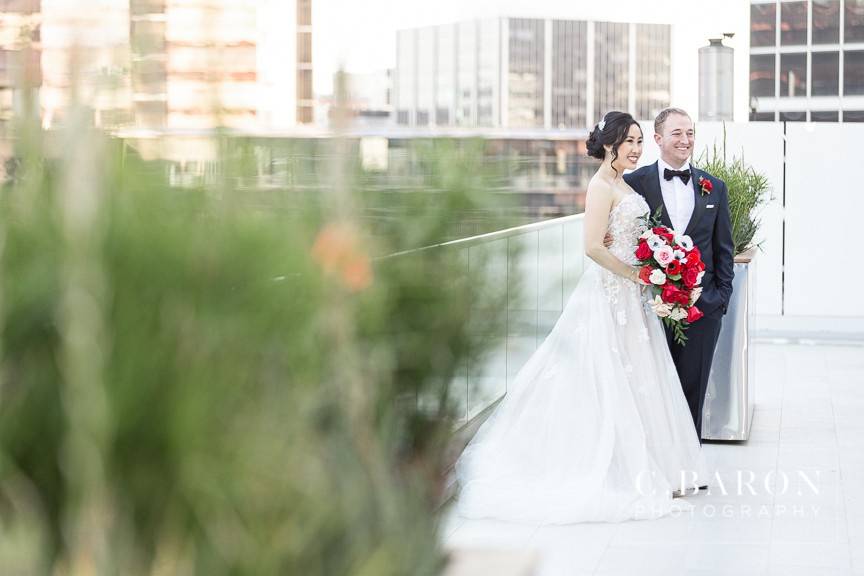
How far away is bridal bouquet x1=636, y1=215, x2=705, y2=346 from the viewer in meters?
4.69

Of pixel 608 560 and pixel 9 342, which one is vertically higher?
pixel 9 342

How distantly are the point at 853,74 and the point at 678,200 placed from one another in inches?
2635

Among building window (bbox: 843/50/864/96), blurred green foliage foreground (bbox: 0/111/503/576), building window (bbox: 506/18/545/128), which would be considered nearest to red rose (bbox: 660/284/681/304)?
blurred green foliage foreground (bbox: 0/111/503/576)

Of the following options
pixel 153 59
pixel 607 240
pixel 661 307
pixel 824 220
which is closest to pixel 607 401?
pixel 661 307

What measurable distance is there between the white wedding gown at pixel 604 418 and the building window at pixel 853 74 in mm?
66486

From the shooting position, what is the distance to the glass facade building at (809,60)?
2601 inches

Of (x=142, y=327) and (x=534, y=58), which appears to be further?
(x=534, y=58)

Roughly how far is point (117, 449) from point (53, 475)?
0.18ft

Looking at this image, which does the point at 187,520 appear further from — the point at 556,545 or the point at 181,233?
the point at 556,545

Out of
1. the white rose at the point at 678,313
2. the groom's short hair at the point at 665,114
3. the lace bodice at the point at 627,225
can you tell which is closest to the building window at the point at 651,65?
the groom's short hair at the point at 665,114

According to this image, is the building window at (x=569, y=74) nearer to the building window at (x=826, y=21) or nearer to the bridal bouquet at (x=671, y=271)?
the building window at (x=826, y=21)

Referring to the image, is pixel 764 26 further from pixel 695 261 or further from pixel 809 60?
pixel 695 261

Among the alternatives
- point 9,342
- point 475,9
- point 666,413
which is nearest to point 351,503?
point 9,342

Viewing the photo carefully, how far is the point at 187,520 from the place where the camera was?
2.31 ft
